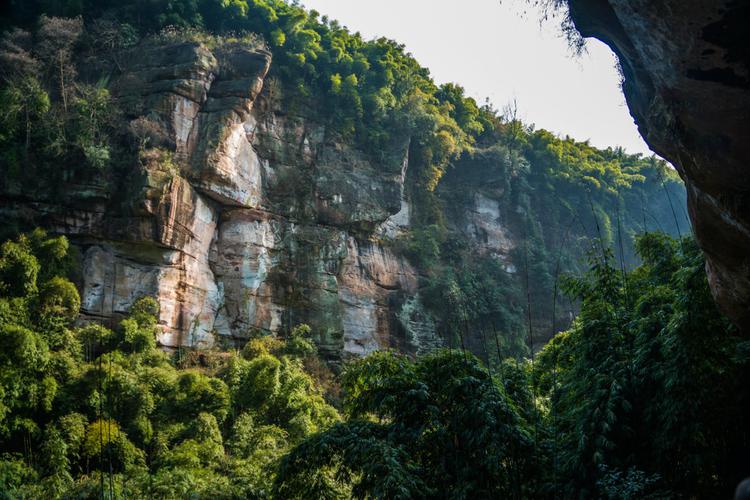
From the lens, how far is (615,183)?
2823cm

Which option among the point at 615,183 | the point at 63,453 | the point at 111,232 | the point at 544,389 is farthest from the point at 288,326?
the point at 615,183

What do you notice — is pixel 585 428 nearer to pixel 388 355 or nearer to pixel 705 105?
pixel 388 355

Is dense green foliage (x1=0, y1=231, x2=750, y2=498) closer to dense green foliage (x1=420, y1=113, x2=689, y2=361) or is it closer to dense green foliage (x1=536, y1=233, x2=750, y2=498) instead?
dense green foliage (x1=536, y1=233, x2=750, y2=498)

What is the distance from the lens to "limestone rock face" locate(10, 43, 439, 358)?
14750 mm

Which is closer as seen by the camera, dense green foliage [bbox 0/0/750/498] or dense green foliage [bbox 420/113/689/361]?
dense green foliage [bbox 0/0/750/498]

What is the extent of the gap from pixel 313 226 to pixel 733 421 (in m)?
14.6

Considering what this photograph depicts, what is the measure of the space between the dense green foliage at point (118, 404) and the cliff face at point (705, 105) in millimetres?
5585

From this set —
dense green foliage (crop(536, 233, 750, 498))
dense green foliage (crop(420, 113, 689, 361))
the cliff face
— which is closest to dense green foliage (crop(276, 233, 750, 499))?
dense green foliage (crop(536, 233, 750, 498))

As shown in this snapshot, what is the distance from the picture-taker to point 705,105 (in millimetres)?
4035

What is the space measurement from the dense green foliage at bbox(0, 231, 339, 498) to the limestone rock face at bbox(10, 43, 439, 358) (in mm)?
1189

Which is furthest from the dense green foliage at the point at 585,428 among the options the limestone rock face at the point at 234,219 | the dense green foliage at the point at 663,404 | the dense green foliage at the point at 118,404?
the limestone rock face at the point at 234,219

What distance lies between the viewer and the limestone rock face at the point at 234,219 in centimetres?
1475

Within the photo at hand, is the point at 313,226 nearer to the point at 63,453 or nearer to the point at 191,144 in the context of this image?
the point at 191,144

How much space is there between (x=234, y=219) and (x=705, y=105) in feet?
48.6
